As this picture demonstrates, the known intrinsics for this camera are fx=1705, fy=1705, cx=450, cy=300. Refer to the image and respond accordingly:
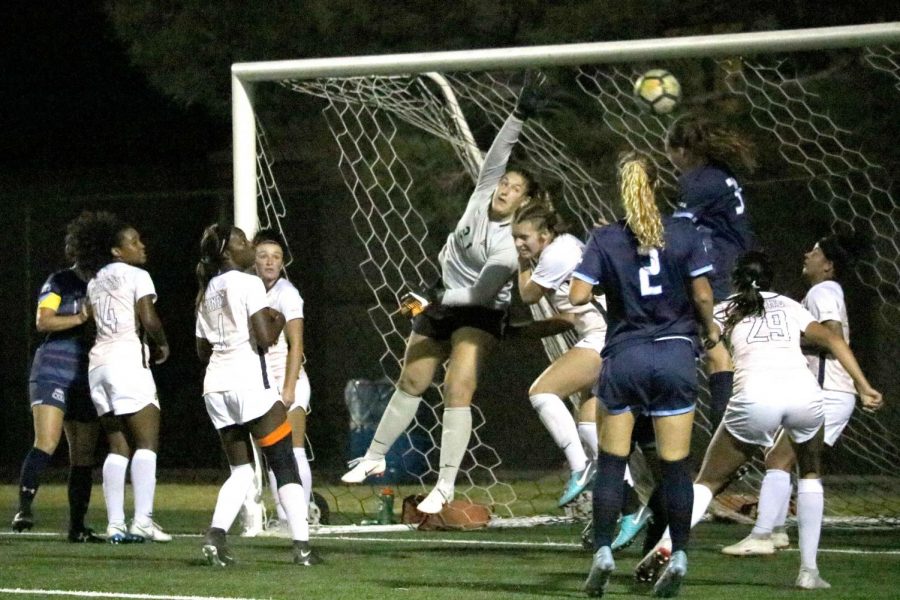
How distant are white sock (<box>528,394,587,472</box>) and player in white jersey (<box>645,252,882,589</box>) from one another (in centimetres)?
135

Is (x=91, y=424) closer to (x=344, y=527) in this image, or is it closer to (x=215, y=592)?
(x=344, y=527)

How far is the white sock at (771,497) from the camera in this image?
8.52 metres

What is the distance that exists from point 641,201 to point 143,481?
404 centimetres

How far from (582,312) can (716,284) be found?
89 cm

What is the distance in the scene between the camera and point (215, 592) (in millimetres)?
7160

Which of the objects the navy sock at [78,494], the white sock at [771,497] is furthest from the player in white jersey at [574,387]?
the navy sock at [78,494]

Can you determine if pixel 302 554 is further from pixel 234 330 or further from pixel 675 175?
pixel 675 175

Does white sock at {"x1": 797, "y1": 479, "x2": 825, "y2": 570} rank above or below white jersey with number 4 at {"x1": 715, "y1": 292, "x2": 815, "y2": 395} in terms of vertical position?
below

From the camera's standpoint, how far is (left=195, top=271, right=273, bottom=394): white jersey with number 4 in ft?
26.9

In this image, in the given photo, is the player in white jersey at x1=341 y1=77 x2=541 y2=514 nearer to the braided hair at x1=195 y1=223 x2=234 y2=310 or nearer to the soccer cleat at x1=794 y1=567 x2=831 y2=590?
the braided hair at x1=195 y1=223 x2=234 y2=310

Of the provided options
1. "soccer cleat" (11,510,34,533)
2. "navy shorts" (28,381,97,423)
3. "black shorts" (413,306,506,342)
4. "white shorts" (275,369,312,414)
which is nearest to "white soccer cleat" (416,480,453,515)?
"black shorts" (413,306,506,342)

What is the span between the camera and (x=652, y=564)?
7.32m

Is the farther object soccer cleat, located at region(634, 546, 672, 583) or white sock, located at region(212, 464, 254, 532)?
white sock, located at region(212, 464, 254, 532)

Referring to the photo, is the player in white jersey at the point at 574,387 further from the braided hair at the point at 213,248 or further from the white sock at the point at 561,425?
the braided hair at the point at 213,248
